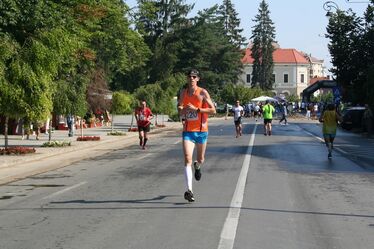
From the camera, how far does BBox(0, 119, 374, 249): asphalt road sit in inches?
282

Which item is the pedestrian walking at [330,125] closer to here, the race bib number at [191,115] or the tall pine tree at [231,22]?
the race bib number at [191,115]

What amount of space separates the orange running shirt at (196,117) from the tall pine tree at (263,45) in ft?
366

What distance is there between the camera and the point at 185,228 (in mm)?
7715

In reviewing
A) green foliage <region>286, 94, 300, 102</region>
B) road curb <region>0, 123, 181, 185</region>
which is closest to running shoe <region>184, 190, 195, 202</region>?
road curb <region>0, 123, 181, 185</region>

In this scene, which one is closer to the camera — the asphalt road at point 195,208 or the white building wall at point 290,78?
the asphalt road at point 195,208

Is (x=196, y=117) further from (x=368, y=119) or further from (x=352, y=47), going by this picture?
(x=352, y=47)

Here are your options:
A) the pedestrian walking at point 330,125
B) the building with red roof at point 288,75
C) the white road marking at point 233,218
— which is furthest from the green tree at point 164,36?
the building with red roof at point 288,75

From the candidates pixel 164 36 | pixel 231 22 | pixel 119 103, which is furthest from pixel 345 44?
pixel 231 22

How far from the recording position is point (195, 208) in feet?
30.0

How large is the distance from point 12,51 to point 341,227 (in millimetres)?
13643

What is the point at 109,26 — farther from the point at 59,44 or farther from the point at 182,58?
the point at 182,58

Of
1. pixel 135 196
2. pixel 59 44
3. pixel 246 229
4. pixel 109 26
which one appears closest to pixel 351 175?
pixel 135 196

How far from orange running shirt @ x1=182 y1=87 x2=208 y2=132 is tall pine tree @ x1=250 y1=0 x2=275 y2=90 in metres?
112

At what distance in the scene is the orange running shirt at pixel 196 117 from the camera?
965 centimetres
